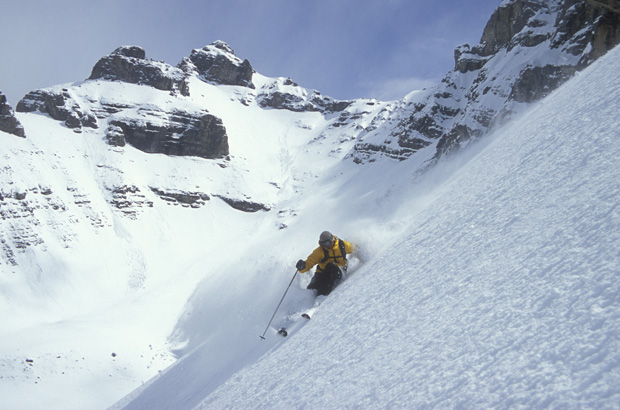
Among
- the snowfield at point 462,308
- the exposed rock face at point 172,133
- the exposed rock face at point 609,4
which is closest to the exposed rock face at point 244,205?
the exposed rock face at point 172,133

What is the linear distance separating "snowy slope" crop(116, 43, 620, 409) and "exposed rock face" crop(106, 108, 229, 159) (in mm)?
76336

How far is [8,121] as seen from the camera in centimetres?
5984

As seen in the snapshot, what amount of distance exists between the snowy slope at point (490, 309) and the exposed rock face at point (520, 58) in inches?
829

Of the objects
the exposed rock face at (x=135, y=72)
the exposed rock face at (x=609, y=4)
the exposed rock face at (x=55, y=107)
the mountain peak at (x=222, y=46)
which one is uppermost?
the mountain peak at (x=222, y=46)

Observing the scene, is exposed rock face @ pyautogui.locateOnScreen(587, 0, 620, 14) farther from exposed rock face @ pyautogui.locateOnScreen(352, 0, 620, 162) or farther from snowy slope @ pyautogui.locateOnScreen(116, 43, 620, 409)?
snowy slope @ pyautogui.locateOnScreen(116, 43, 620, 409)

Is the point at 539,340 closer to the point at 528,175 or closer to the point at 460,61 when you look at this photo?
the point at 528,175

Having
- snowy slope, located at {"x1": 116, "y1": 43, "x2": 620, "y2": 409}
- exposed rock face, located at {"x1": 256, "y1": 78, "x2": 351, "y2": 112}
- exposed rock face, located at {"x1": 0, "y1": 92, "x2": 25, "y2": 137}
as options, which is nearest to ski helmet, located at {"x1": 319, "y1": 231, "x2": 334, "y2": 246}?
snowy slope, located at {"x1": 116, "y1": 43, "x2": 620, "y2": 409}

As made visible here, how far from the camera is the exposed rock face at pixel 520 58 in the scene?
Answer: 32.7 metres

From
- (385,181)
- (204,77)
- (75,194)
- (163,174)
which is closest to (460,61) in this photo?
(385,181)

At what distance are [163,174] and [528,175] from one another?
74089mm

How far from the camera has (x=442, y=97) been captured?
74188 millimetres

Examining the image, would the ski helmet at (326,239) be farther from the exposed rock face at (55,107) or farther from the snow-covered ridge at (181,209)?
the exposed rock face at (55,107)

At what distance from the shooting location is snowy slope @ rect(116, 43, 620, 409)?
2.40 m

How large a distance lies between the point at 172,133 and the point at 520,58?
6191 cm
